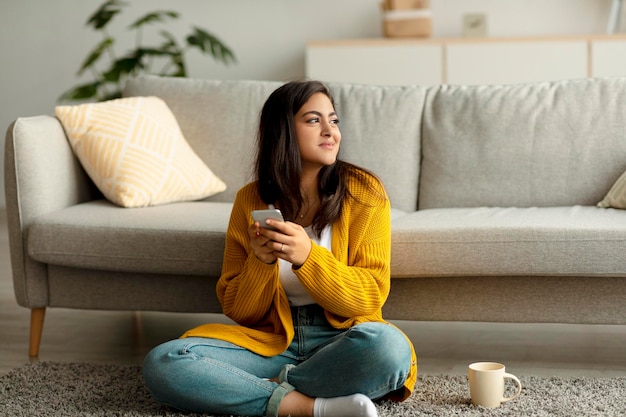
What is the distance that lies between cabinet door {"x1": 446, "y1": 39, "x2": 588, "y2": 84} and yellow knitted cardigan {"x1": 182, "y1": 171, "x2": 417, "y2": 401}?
8.46 ft

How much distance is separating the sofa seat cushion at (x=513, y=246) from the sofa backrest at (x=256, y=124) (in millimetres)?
486

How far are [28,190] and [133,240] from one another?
382 millimetres

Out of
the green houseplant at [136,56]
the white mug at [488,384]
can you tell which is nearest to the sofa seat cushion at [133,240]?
the white mug at [488,384]

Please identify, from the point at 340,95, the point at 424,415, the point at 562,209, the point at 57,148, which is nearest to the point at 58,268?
the point at 57,148

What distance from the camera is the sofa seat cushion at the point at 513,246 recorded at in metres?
2.37

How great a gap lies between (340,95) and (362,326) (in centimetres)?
130

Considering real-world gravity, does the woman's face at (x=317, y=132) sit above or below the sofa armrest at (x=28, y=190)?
above

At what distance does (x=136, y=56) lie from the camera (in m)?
4.85

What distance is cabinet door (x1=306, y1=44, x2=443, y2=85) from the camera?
15.5 feet

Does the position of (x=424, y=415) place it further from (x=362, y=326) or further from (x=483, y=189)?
(x=483, y=189)

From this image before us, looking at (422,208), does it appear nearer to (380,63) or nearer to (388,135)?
(388,135)

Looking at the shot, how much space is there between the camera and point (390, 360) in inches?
79.0

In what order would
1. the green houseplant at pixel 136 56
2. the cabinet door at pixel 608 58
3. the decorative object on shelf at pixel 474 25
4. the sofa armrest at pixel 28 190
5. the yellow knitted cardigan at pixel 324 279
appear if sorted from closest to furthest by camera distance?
the yellow knitted cardigan at pixel 324 279, the sofa armrest at pixel 28 190, the cabinet door at pixel 608 58, the green houseplant at pixel 136 56, the decorative object on shelf at pixel 474 25

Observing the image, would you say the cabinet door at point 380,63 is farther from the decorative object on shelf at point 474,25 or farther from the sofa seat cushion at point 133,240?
the sofa seat cushion at point 133,240
